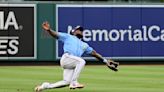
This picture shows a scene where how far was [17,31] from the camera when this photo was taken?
2700 centimetres

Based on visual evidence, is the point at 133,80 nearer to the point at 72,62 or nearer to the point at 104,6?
the point at 72,62

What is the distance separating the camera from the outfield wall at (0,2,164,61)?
2692cm

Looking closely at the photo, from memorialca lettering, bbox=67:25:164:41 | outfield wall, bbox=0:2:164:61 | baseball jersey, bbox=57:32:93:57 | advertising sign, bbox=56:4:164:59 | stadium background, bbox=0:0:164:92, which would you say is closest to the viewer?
baseball jersey, bbox=57:32:93:57

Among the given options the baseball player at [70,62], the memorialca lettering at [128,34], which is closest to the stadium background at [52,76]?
the memorialca lettering at [128,34]

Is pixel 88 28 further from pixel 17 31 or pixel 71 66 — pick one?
pixel 71 66

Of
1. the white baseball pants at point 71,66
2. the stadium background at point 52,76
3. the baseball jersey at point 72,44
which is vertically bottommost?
the stadium background at point 52,76

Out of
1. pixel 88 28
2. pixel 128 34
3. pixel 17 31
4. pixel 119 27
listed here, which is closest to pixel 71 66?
pixel 17 31

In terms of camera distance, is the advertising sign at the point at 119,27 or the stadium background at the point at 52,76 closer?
the stadium background at the point at 52,76

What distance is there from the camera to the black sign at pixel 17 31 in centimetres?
2678

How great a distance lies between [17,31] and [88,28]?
10.9 feet

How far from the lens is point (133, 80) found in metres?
17.9

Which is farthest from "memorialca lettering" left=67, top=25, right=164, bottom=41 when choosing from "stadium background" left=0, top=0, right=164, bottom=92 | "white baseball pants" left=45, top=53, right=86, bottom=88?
"white baseball pants" left=45, top=53, right=86, bottom=88

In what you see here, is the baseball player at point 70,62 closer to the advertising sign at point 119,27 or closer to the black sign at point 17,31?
the black sign at point 17,31

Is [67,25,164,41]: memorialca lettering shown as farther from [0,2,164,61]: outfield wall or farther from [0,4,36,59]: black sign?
[0,4,36,59]: black sign
